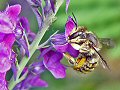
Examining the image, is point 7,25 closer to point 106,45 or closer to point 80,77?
point 106,45

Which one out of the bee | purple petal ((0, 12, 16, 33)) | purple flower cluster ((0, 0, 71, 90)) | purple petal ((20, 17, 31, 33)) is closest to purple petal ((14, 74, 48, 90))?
purple flower cluster ((0, 0, 71, 90))

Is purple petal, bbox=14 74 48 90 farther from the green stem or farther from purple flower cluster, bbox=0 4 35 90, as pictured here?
purple flower cluster, bbox=0 4 35 90

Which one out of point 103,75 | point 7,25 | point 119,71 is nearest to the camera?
point 7,25

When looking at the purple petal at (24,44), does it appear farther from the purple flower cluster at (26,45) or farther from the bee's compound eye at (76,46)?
the bee's compound eye at (76,46)

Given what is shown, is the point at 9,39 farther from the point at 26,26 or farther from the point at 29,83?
the point at 29,83

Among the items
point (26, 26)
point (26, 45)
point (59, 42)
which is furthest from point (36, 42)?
point (26, 26)

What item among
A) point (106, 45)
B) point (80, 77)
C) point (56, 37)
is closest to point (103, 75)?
point (80, 77)
